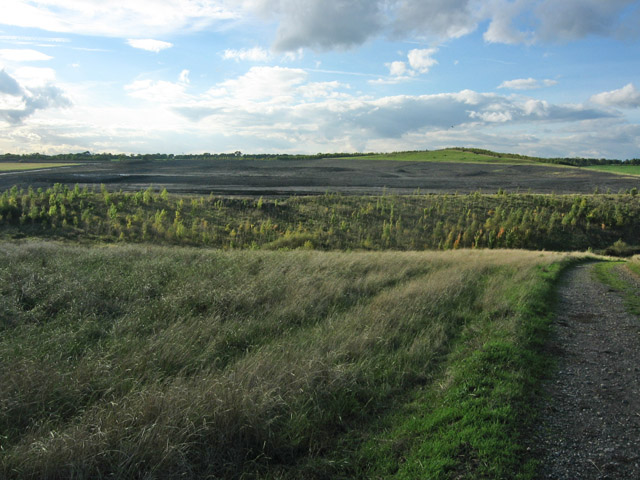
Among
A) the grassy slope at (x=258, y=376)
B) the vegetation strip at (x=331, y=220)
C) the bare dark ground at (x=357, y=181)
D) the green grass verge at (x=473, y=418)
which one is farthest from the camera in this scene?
the bare dark ground at (x=357, y=181)

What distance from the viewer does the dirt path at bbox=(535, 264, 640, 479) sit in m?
3.89

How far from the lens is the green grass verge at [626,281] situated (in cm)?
988

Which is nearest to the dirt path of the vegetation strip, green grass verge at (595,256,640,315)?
green grass verge at (595,256,640,315)

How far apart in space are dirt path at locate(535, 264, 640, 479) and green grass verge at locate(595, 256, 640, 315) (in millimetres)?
1238

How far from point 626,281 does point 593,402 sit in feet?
33.3

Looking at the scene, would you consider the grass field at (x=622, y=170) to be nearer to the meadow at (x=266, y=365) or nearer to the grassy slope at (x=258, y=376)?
the meadow at (x=266, y=365)

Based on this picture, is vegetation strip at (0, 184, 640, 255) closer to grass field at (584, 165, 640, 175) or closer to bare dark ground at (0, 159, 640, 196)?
bare dark ground at (0, 159, 640, 196)

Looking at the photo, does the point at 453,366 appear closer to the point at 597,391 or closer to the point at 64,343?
the point at 597,391

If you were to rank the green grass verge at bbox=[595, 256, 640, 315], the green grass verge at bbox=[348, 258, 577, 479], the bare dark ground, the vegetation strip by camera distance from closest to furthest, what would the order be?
the green grass verge at bbox=[348, 258, 577, 479] < the green grass verge at bbox=[595, 256, 640, 315] < the vegetation strip < the bare dark ground

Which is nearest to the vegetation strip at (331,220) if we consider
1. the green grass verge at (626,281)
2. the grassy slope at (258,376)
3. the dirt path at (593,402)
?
the green grass verge at (626,281)

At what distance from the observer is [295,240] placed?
96.9 ft

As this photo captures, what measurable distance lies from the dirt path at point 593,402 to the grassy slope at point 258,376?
353 millimetres

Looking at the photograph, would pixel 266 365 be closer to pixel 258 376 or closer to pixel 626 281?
pixel 258 376

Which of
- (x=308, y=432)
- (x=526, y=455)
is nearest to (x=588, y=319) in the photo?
(x=526, y=455)
